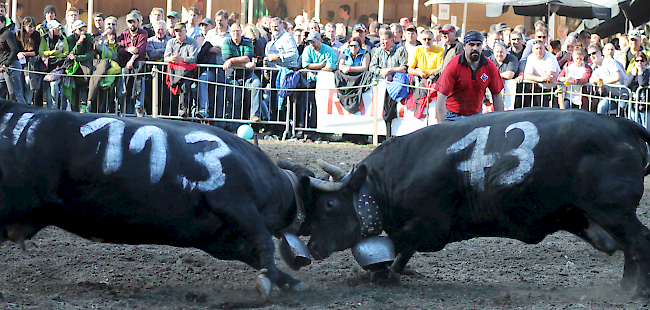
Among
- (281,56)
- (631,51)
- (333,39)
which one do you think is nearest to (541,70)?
(631,51)

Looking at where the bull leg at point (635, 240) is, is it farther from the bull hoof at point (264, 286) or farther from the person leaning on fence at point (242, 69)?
the person leaning on fence at point (242, 69)

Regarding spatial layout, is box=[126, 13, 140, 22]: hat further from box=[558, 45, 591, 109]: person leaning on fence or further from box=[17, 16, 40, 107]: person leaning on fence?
box=[558, 45, 591, 109]: person leaning on fence

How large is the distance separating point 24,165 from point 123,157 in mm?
518


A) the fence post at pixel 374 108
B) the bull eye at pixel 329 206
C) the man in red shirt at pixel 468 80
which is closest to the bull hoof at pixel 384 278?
the bull eye at pixel 329 206

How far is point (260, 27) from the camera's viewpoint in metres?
13.2

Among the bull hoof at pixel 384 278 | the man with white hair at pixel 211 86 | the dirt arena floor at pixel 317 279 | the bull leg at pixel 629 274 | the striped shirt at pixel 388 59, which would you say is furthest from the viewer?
the man with white hair at pixel 211 86

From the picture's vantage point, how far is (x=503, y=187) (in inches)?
173

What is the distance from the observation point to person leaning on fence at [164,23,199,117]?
1133 cm

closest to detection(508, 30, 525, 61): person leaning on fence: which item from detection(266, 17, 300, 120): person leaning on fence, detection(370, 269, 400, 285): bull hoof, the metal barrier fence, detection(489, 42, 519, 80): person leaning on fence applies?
detection(489, 42, 519, 80): person leaning on fence

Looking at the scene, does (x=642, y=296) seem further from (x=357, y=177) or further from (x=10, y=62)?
(x=10, y=62)

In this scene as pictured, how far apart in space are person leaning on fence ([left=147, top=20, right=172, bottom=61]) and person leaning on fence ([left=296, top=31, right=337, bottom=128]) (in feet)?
7.90

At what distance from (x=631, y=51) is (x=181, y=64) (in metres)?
7.38

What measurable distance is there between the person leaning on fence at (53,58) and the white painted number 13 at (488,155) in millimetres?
9023

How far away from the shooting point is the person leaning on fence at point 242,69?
37.0 feet
